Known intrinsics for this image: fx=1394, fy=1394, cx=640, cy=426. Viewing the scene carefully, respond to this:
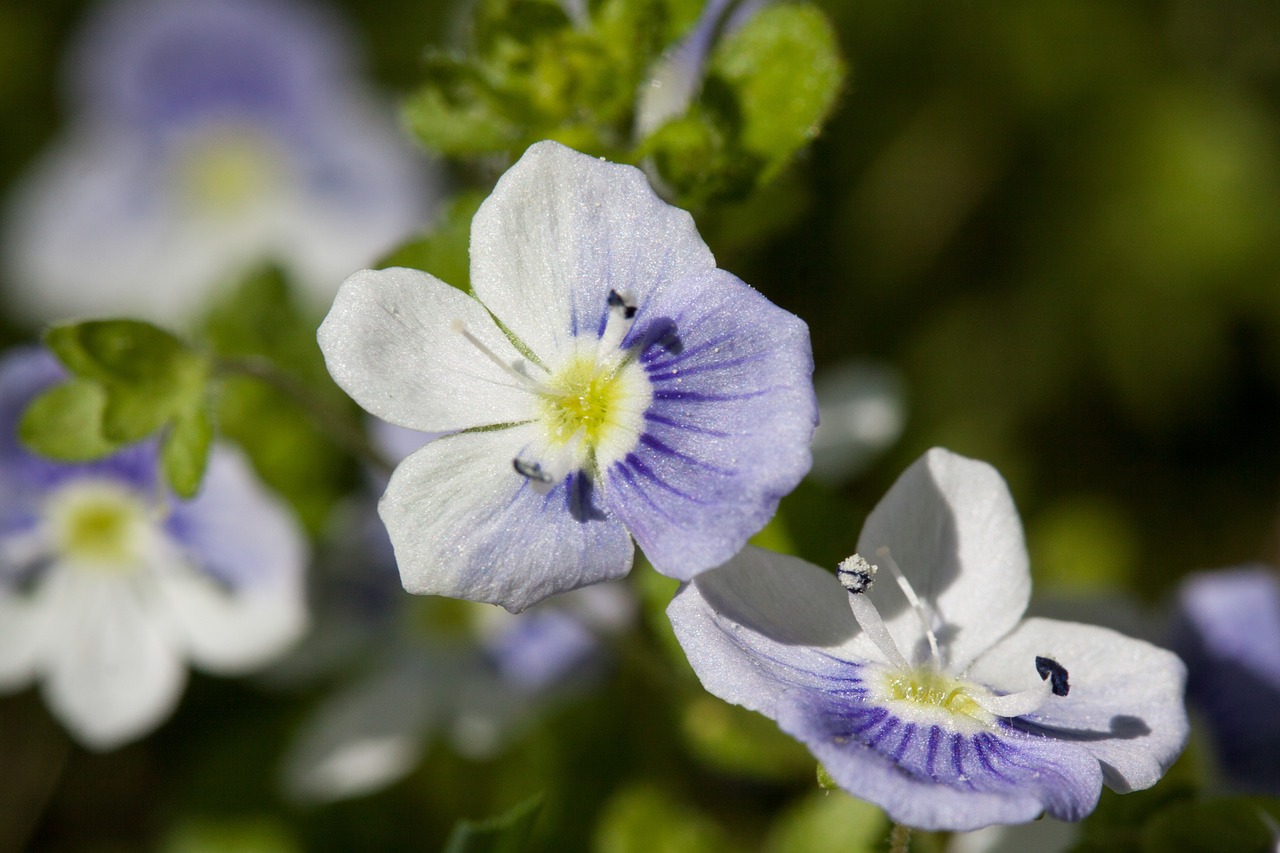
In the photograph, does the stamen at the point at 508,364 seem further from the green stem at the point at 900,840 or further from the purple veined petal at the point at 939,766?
the green stem at the point at 900,840

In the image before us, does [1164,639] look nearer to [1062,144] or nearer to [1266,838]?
[1266,838]

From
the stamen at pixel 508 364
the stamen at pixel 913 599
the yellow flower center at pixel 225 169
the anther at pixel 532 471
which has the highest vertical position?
the stamen at pixel 913 599

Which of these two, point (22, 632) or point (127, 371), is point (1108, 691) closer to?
point (127, 371)

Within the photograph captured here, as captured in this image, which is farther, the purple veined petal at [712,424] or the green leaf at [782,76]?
the green leaf at [782,76]

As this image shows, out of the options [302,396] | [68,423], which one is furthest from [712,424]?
[68,423]

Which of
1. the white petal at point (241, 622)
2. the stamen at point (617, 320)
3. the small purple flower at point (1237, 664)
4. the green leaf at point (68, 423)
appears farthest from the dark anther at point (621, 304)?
the small purple flower at point (1237, 664)
